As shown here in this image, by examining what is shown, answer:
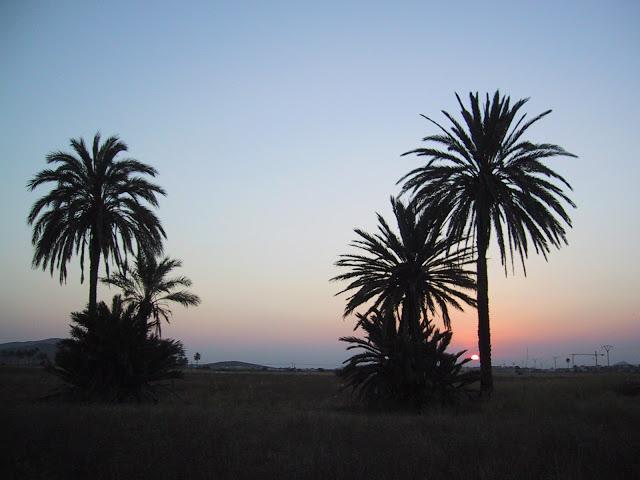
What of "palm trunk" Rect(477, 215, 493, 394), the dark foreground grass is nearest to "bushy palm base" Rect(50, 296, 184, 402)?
the dark foreground grass

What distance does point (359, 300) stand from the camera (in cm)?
2428

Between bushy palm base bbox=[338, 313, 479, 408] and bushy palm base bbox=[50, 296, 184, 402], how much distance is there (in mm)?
7228

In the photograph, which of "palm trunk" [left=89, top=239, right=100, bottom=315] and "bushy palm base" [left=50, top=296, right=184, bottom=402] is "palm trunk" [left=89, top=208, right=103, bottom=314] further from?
"bushy palm base" [left=50, top=296, right=184, bottom=402]

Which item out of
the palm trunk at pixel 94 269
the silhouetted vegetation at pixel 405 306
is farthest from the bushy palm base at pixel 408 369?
the palm trunk at pixel 94 269

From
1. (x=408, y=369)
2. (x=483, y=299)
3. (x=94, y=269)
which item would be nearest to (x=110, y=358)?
(x=94, y=269)

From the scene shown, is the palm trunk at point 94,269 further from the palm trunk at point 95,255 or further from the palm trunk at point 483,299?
the palm trunk at point 483,299

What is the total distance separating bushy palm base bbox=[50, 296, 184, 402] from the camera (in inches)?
755

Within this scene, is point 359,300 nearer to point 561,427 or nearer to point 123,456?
point 561,427

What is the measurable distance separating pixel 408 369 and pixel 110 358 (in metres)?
10.7

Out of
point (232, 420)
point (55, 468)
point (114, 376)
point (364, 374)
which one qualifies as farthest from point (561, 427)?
point (114, 376)

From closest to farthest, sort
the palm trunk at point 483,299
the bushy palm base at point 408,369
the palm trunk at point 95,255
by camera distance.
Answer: the bushy palm base at point 408,369 → the palm trunk at point 483,299 → the palm trunk at point 95,255

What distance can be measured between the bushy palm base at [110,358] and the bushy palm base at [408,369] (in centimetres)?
723

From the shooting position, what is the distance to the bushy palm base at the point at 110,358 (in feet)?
63.0

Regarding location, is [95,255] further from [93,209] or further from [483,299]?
[483,299]
